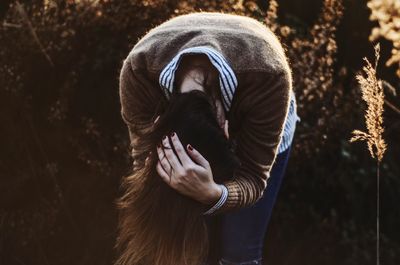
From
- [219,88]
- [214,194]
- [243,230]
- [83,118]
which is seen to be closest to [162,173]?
[214,194]

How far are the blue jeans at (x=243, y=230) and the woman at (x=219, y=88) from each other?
13.0 inches

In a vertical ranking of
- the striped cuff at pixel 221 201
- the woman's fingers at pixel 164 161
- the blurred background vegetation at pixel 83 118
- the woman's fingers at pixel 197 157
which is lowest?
the blurred background vegetation at pixel 83 118

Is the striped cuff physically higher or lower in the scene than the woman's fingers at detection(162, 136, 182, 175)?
lower

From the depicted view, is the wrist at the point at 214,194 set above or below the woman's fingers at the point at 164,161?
below

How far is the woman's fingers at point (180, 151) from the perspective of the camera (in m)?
1.94

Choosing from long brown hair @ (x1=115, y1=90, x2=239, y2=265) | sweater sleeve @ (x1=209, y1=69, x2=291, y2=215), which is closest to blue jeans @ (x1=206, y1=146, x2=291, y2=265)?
sweater sleeve @ (x1=209, y1=69, x2=291, y2=215)

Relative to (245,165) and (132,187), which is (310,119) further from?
(132,187)

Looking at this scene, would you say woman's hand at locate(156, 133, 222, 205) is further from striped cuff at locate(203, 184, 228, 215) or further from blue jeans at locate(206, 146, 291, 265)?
blue jeans at locate(206, 146, 291, 265)

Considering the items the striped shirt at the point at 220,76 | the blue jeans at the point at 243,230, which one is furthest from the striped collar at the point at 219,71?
the blue jeans at the point at 243,230

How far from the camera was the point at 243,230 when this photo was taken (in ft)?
8.82

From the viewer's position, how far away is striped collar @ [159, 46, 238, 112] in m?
2.04

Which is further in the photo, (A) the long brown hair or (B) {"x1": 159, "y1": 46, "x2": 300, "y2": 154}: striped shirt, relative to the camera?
(B) {"x1": 159, "y1": 46, "x2": 300, "y2": 154}: striped shirt

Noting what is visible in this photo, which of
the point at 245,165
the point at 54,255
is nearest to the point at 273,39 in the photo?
the point at 245,165

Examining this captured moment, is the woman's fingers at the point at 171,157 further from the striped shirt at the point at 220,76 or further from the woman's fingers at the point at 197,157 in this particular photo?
the striped shirt at the point at 220,76
